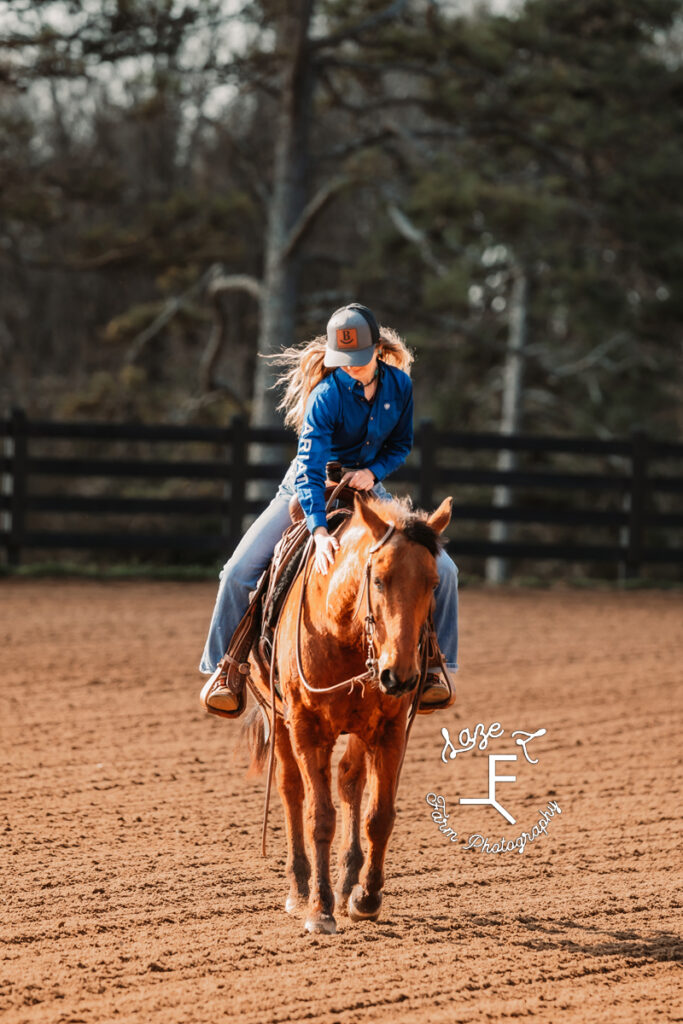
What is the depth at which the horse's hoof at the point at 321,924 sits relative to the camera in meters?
4.12

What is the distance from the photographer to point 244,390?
24.3 meters

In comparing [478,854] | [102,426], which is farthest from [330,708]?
→ [102,426]

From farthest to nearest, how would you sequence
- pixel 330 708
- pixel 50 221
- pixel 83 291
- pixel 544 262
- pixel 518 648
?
1. pixel 83 291
2. pixel 544 262
3. pixel 50 221
4. pixel 518 648
5. pixel 330 708

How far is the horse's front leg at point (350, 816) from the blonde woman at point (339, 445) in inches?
13.8

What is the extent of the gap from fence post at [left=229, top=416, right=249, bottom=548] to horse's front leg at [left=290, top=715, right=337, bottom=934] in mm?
9570

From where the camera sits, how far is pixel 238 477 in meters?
13.8

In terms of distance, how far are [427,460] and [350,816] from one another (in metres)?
9.54

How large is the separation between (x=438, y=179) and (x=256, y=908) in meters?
13.9

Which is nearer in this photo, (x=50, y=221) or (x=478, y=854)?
(x=478, y=854)

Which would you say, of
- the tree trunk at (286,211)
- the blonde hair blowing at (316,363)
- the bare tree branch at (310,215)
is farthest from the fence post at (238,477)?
the blonde hair blowing at (316,363)

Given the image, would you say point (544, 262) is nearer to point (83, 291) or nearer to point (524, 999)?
point (83, 291)

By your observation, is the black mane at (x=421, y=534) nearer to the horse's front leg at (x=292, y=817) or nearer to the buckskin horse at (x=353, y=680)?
the buckskin horse at (x=353, y=680)

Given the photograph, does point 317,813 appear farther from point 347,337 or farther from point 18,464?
point 18,464

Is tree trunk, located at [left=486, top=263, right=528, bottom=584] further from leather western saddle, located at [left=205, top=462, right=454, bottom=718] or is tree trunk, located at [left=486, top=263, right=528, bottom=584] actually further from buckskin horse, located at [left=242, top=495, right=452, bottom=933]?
buckskin horse, located at [left=242, top=495, right=452, bottom=933]
